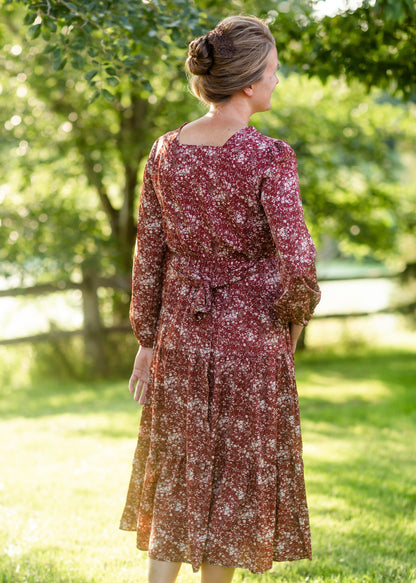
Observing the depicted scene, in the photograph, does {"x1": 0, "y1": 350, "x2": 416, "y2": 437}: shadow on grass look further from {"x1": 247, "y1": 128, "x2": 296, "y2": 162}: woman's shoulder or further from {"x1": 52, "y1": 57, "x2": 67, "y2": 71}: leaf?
{"x1": 247, "y1": 128, "x2": 296, "y2": 162}: woman's shoulder

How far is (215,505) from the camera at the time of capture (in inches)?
85.4

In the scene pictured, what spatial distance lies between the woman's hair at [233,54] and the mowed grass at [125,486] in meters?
1.91

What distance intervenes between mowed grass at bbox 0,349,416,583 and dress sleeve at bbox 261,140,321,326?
1.39 meters

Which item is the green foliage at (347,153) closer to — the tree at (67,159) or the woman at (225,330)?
the tree at (67,159)

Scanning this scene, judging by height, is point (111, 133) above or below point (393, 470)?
above

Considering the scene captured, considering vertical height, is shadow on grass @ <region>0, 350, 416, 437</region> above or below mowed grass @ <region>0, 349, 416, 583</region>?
below

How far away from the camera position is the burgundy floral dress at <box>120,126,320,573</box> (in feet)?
6.93

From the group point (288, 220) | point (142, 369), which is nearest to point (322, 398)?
point (142, 369)

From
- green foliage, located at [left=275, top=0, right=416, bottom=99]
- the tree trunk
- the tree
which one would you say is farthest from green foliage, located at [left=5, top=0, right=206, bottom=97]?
the tree trunk

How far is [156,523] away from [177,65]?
2.51 meters

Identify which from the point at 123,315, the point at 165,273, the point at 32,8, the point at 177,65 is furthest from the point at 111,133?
the point at 165,273

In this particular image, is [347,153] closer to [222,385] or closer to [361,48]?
[361,48]

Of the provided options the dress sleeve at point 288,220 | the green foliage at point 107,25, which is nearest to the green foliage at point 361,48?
the green foliage at point 107,25

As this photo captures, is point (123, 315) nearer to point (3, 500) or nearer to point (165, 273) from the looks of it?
point (3, 500)
